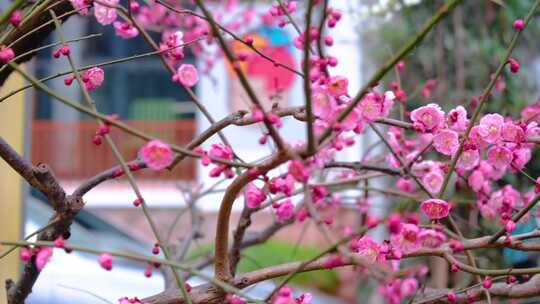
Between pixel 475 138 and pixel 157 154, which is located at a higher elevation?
pixel 475 138

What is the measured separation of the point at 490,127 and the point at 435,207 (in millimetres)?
206

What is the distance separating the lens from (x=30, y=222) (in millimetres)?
3240

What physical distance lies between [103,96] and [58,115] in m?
0.60

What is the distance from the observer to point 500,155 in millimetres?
1738

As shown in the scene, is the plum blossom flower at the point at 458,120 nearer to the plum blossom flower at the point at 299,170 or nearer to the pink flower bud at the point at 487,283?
the pink flower bud at the point at 487,283

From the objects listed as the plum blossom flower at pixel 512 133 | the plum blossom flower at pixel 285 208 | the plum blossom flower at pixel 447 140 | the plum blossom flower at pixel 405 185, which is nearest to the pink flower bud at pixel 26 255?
the plum blossom flower at pixel 285 208

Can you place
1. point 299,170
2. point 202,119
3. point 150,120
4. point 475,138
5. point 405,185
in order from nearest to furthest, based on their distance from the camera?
point 299,170 → point 475,138 → point 405,185 → point 202,119 → point 150,120

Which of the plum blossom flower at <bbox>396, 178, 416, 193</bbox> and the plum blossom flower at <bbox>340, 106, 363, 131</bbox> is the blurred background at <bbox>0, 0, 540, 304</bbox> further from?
the plum blossom flower at <bbox>340, 106, 363, 131</bbox>

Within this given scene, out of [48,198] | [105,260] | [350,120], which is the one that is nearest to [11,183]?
[48,198]

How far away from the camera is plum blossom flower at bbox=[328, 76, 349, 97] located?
1370mm

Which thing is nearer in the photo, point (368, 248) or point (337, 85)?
point (337, 85)

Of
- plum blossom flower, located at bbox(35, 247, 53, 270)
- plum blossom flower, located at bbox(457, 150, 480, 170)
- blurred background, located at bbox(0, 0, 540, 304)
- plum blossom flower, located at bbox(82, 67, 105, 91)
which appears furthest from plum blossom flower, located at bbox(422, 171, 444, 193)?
plum blossom flower, located at bbox(35, 247, 53, 270)

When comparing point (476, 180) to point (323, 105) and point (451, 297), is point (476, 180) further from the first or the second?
point (323, 105)

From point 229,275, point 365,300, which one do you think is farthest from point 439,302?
point 365,300
